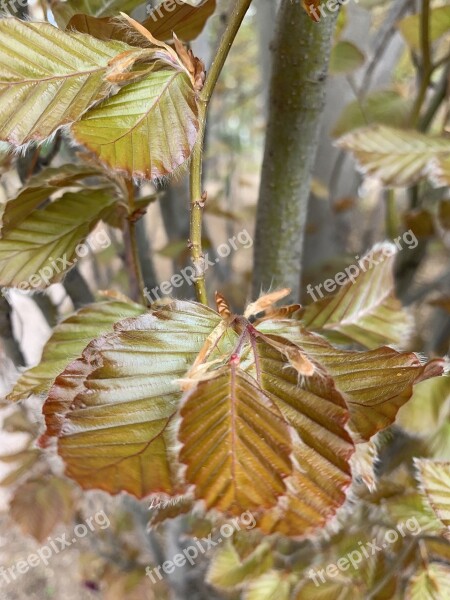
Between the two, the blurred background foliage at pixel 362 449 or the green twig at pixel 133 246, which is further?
the blurred background foliage at pixel 362 449

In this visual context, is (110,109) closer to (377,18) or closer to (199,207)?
(199,207)

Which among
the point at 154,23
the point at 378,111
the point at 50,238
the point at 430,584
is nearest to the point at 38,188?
the point at 50,238

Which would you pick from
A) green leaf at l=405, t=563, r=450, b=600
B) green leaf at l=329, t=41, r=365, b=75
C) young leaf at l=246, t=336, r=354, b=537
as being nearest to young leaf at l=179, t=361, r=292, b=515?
young leaf at l=246, t=336, r=354, b=537

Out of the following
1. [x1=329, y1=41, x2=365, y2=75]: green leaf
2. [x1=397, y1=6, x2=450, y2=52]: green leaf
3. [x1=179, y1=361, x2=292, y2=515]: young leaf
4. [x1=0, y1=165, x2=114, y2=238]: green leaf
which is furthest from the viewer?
[x1=329, y1=41, x2=365, y2=75]: green leaf

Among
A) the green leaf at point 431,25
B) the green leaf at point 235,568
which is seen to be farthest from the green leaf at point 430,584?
the green leaf at point 431,25

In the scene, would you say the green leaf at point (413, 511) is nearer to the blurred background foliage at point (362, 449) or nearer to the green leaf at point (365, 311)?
Answer: the blurred background foliage at point (362, 449)

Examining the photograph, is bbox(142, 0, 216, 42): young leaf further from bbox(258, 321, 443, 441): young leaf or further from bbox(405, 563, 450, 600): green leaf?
bbox(405, 563, 450, 600): green leaf
